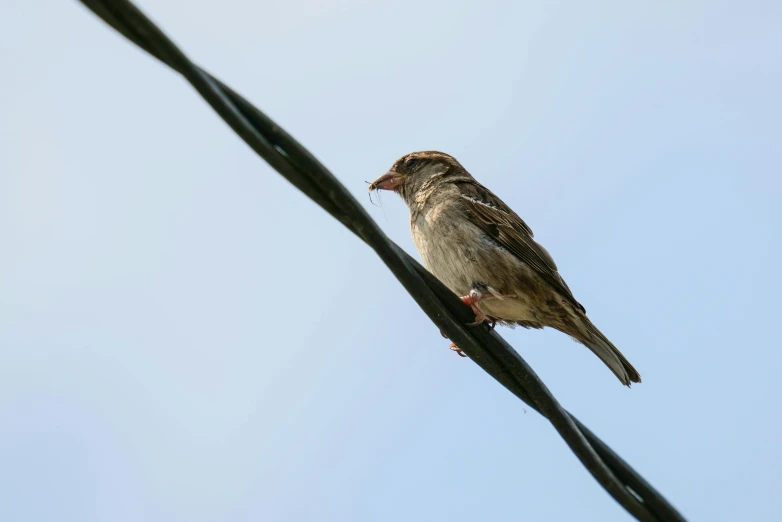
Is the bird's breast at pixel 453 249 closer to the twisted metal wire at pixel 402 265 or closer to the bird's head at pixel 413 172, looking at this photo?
the bird's head at pixel 413 172

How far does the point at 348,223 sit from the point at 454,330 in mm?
829

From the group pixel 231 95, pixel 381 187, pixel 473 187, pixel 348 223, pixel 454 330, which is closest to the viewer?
pixel 231 95

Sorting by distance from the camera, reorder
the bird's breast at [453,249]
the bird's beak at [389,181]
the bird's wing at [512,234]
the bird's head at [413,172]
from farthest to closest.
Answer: the bird's beak at [389,181] → the bird's head at [413,172] → the bird's wing at [512,234] → the bird's breast at [453,249]

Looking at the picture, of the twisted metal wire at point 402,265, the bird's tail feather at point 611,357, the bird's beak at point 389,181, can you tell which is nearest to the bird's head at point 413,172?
the bird's beak at point 389,181

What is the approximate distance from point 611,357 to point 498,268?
1.04m

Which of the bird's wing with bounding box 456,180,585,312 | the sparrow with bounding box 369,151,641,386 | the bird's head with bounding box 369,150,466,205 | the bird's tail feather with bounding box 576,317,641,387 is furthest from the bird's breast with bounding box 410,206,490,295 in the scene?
the bird's tail feather with bounding box 576,317,641,387

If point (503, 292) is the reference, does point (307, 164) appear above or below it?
below

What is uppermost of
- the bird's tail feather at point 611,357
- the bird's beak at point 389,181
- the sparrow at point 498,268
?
the bird's beak at point 389,181

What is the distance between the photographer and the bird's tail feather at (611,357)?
632cm

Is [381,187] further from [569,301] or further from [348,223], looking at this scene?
[348,223]

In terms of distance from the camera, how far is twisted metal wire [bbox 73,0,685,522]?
107 inches

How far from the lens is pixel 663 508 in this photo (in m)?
3.51

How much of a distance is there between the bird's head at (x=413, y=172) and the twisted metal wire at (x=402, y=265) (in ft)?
11.3

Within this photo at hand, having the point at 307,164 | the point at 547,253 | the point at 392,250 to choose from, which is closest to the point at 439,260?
the point at 547,253
